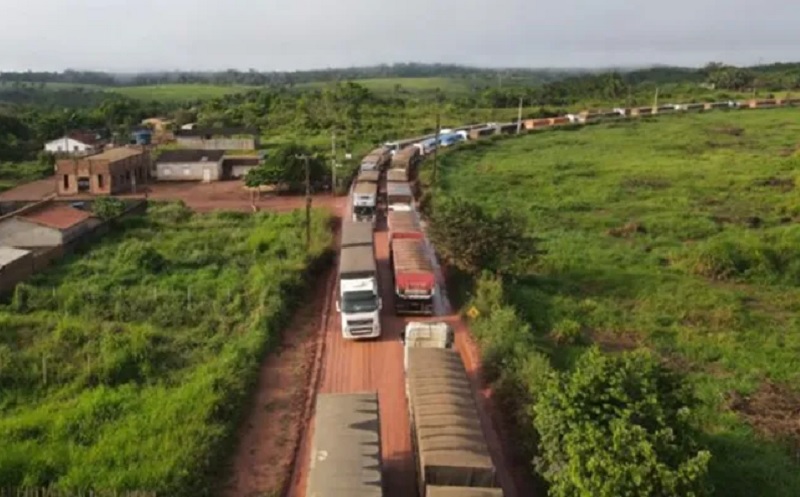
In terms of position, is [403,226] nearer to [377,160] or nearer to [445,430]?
[445,430]

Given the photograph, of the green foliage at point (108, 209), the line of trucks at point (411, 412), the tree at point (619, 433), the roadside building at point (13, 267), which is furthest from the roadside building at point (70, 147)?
the tree at point (619, 433)

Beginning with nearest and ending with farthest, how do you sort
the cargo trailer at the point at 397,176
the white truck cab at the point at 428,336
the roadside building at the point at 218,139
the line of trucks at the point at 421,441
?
1. the line of trucks at the point at 421,441
2. the white truck cab at the point at 428,336
3. the cargo trailer at the point at 397,176
4. the roadside building at the point at 218,139

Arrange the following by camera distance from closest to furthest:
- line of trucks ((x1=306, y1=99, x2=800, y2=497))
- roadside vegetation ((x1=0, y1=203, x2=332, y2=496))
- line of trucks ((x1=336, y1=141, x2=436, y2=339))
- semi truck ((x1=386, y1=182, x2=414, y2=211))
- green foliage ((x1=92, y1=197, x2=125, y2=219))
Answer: line of trucks ((x1=306, y1=99, x2=800, y2=497)), roadside vegetation ((x1=0, y1=203, x2=332, y2=496)), line of trucks ((x1=336, y1=141, x2=436, y2=339)), semi truck ((x1=386, y1=182, x2=414, y2=211)), green foliage ((x1=92, y1=197, x2=125, y2=219))

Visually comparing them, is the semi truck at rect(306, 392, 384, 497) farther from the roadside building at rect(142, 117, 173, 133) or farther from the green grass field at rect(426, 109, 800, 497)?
the roadside building at rect(142, 117, 173, 133)

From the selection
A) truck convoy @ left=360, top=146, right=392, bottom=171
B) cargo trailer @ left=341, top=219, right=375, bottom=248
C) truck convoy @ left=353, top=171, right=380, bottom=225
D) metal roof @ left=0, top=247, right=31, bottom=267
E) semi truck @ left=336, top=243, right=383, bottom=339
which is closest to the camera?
semi truck @ left=336, top=243, right=383, bottom=339

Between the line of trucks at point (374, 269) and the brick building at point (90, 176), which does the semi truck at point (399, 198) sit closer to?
the line of trucks at point (374, 269)

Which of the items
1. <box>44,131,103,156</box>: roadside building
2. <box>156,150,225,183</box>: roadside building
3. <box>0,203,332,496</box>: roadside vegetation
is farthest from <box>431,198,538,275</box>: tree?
<box>44,131,103,156</box>: roadside building
